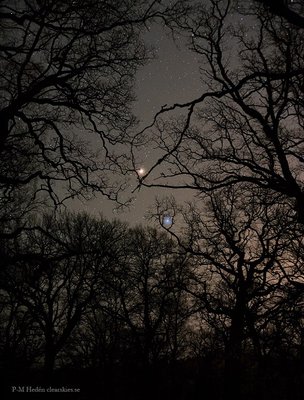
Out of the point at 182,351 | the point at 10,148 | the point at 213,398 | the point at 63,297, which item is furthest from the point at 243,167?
the point at 182,351

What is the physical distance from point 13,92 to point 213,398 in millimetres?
22771

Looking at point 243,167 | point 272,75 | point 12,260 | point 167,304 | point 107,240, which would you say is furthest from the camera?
point 167,304

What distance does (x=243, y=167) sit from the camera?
28.1 feet

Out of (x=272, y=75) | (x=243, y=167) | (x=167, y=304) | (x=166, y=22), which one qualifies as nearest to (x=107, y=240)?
(x=167, y=304)

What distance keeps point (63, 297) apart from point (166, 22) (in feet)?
62.7

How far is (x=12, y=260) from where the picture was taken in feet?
20.9

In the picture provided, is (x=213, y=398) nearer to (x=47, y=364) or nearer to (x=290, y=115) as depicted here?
(x=47, y=364)

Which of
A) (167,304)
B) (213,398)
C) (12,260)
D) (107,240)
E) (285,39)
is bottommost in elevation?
(213,398)

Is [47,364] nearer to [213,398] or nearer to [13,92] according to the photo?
[213,398]

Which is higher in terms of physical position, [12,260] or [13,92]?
[13,92]

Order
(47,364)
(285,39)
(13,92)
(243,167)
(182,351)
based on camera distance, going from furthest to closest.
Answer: (182,351)
(47,364)
(243,167)
(285,39)
(13,92)

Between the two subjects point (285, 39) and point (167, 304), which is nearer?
point (285, 39)

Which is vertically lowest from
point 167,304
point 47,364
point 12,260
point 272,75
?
point 47,364

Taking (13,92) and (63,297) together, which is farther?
(63,297)
